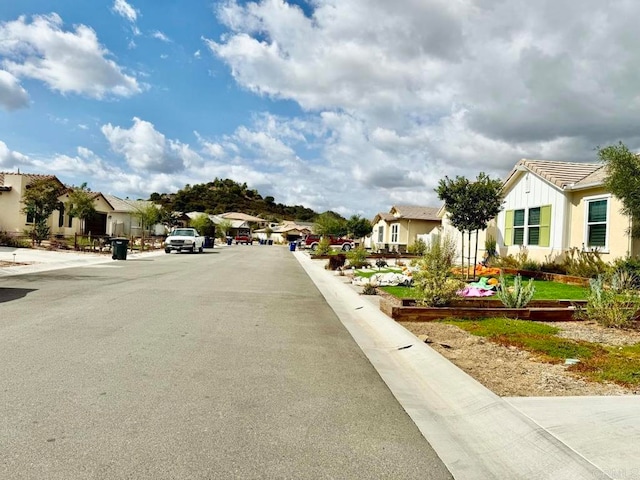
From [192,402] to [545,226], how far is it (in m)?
18.2

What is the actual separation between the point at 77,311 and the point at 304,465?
24.2 ft

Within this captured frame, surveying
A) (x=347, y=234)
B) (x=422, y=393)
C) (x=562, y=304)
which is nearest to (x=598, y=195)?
(x=562, y=304)

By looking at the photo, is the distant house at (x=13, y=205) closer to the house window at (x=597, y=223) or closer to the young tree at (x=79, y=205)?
the young tree at (x=79, y=205)

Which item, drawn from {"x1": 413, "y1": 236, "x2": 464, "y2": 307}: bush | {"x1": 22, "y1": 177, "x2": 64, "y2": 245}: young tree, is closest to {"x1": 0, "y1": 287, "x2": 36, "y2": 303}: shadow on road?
{"x1": 413, "y1": 236, "x2": 464, "y2": 307}: bush

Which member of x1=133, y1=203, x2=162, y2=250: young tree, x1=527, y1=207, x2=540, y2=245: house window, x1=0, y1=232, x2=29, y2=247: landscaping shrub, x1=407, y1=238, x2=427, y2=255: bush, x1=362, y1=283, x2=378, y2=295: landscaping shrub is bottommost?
x1=362, y1=283, x2=378, y2=295: landscaping shrub

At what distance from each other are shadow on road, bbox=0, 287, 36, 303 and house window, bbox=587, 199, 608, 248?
17010 millimetres

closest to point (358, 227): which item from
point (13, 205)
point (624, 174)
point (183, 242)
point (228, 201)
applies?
point (183, 242)

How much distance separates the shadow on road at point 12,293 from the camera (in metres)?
11.0

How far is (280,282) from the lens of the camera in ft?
56.3

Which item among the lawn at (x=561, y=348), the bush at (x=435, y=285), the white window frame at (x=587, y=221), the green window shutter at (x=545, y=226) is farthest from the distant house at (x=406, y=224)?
the lawn at (x=561, y=348)

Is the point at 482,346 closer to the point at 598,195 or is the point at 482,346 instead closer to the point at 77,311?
→ the point at 77,311

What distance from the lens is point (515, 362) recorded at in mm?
6578

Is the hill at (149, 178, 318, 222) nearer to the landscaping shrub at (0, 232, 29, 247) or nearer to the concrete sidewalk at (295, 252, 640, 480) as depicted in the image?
the landscaping shrub at (0, 232, 29, 247)

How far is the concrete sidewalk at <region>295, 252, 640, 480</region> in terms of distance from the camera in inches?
141
